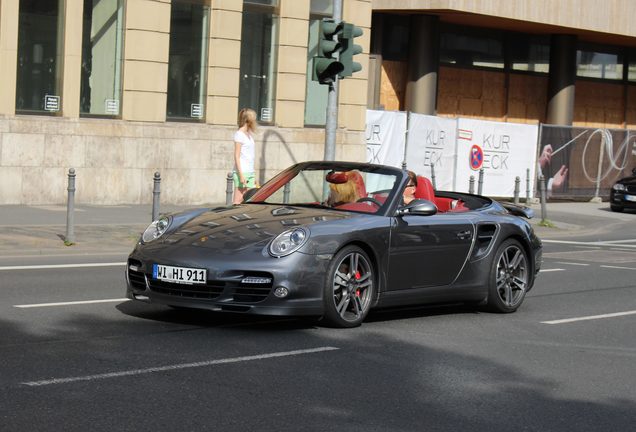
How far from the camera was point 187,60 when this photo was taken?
26031 mm

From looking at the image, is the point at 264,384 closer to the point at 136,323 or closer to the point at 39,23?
the point at 136,323

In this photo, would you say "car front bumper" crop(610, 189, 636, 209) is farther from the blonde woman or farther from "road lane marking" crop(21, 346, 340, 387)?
"road lane marking" crop(21, 346, 340, 387)

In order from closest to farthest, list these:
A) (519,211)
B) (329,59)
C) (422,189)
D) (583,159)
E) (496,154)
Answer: (422,189), (519,211), (329,59), (496,154), (583,159)

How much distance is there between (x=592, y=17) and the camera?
127 feet

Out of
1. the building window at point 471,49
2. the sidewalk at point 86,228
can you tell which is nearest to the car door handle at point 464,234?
the sidewalk at point 86,228

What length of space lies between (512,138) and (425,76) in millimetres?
4575

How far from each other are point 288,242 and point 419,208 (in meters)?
1.36

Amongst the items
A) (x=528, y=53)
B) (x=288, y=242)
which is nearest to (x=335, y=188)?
(x=288, y=242)

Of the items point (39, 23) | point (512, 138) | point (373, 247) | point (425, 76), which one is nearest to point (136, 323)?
point (373, 247)

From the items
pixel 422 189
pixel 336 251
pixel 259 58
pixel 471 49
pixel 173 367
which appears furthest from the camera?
pixel 471 49

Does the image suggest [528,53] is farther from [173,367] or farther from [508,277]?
[173,367]

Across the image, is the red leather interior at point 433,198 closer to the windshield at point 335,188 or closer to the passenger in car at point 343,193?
the windshield at point 335,188

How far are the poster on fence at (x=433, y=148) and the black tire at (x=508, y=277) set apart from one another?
17.7m

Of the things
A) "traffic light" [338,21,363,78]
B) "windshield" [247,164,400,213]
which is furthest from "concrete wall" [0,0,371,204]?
"windshield" [247,164,400,213]
